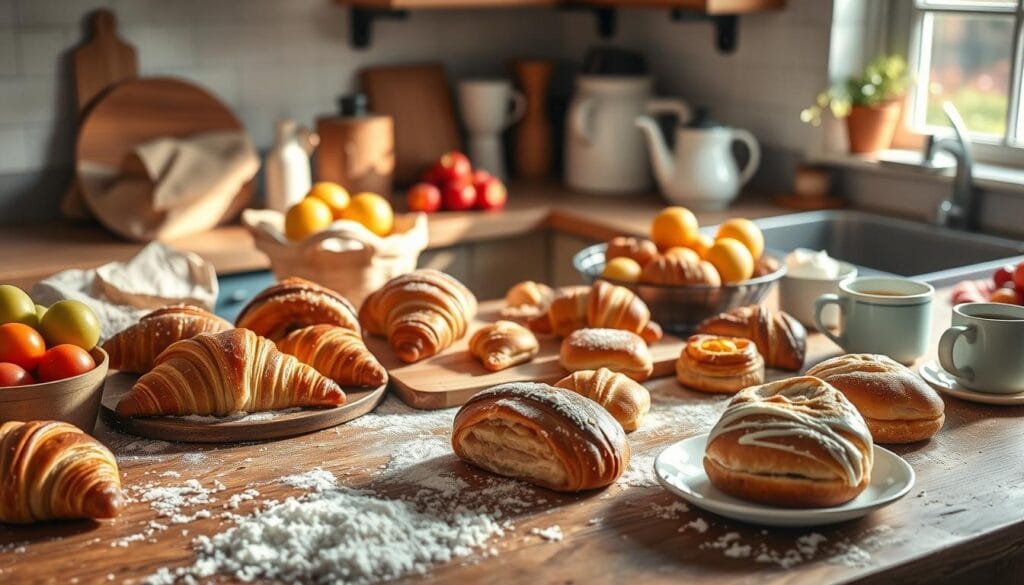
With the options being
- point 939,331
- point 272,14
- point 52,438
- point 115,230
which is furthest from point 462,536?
point 272,14

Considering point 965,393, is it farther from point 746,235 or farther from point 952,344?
point 746,235

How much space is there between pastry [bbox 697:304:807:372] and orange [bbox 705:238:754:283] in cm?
13

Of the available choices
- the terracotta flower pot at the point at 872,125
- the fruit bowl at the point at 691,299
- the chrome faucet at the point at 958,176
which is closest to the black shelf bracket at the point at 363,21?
the terracotta flower pot at the point at 872,125

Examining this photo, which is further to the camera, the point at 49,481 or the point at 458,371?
the point at 458,371

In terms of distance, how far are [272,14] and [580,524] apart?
2445mm


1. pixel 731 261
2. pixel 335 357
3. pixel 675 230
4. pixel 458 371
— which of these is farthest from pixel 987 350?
pixel 335 357

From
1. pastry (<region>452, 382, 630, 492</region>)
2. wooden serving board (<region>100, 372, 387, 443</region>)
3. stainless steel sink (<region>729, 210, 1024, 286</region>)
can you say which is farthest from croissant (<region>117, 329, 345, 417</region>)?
stainless steel sink (<region>729, 210, 1024, 286</region>)

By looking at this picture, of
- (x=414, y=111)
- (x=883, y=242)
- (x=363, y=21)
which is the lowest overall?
(x=883, y=242)

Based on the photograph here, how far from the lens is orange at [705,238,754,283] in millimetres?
1831

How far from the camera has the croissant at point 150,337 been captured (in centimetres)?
158

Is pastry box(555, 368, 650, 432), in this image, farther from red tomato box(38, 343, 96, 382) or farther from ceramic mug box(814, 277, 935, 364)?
red tomato box(38, 343, 96, 382)

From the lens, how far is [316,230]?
81.1 inches

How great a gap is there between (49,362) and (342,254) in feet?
2.33

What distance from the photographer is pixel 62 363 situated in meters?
1.34
